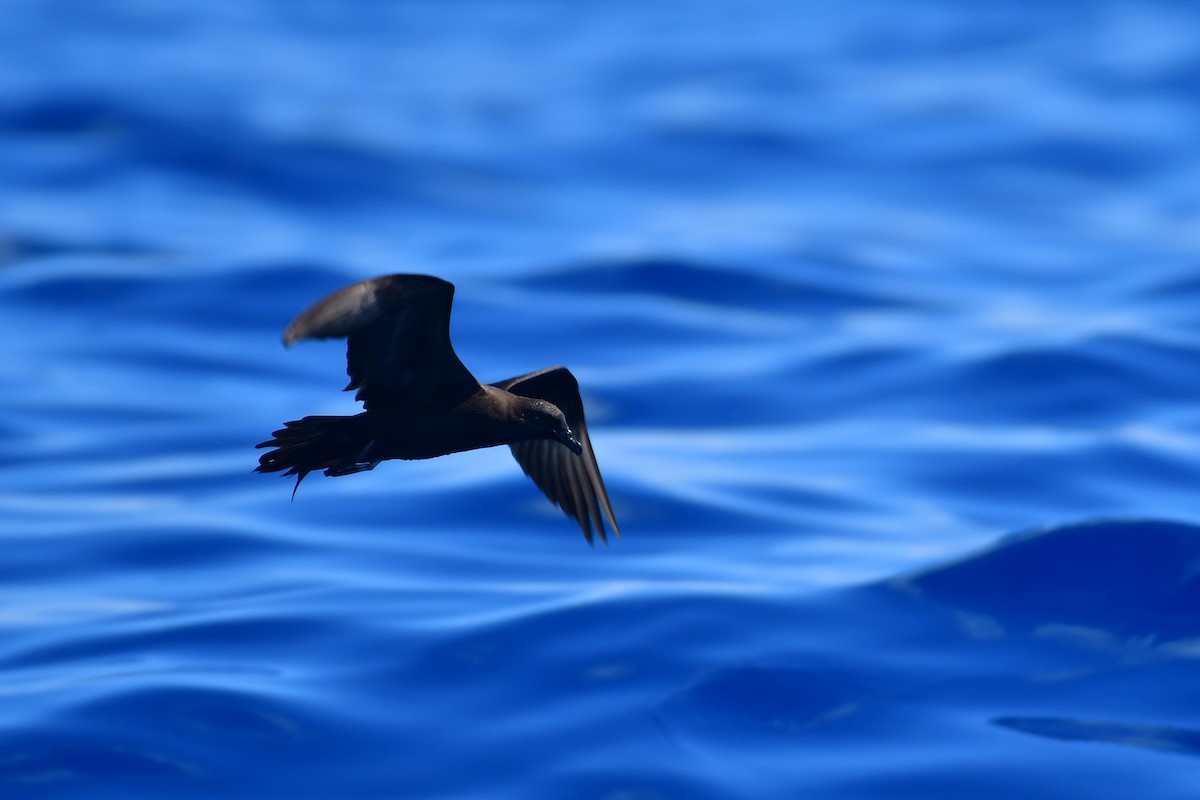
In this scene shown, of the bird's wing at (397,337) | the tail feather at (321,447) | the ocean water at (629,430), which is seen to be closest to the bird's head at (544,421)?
the bird's wing at (397,337)

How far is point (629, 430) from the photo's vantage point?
48.8ft

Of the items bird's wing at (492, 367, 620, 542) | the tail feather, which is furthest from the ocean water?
the tail feather

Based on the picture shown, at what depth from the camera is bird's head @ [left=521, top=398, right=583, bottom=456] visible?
Answer: 7.42 m

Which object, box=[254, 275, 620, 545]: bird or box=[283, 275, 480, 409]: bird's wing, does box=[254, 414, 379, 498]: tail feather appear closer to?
box=[254, 275, 620, 545]: bird

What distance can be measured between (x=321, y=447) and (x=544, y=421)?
43.7 inches

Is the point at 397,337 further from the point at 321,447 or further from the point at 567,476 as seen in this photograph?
the point at 567,476

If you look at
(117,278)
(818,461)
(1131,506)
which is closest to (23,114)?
(117,278)

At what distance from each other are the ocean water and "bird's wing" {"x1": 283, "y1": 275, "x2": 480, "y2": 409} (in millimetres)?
2378

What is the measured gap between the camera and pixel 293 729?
900 centimetres

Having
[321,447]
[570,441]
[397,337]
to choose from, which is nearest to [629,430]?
[570,441]

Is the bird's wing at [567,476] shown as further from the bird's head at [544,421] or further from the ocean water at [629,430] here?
the bird's head at [544,421]

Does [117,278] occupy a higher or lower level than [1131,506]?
higher

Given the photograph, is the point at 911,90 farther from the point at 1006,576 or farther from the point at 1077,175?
the point at 1006,576

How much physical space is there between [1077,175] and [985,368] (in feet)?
32.5
